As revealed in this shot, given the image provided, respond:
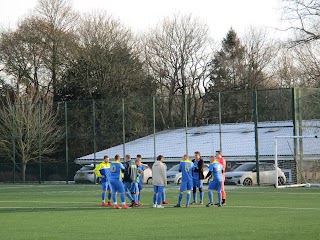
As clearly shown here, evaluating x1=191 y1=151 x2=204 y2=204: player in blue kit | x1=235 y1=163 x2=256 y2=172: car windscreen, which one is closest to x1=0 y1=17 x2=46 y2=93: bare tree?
x1=235 y1=163 x2=256 y2=172: car windscreen

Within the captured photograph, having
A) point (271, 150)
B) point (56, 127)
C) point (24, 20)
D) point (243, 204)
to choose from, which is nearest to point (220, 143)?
point (271, 150)

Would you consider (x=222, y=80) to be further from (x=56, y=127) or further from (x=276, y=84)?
(x=56, y=127)

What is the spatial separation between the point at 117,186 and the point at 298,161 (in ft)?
53.1

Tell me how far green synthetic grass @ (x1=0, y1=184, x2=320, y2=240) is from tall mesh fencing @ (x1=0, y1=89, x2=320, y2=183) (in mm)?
17942

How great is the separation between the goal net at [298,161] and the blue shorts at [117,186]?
14522 millimetres

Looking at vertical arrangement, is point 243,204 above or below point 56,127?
below

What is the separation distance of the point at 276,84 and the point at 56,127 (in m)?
25.9

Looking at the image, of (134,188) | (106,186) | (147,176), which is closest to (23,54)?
(147,176)

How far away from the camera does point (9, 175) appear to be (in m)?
52.8

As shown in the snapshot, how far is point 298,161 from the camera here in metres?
39.8

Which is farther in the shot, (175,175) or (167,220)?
(175,175)

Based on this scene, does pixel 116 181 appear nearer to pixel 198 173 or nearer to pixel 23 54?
pixel 198 173

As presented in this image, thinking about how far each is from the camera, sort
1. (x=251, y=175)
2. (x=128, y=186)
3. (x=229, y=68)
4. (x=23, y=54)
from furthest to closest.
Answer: (x=229, y=68)
(x=23, y=54)
(x=251, y=175)
(x=128, y=186)

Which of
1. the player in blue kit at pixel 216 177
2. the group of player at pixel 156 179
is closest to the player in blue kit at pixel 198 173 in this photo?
the group of player at pixel 156 179
